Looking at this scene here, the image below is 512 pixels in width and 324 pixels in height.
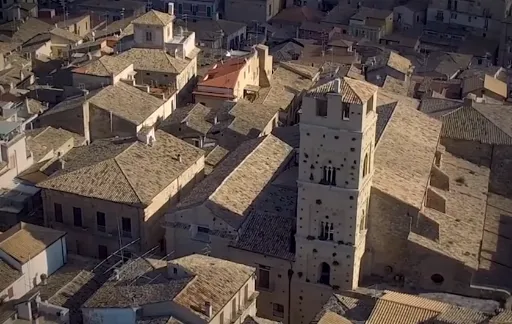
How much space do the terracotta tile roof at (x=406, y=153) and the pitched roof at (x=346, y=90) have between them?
4704 millimetres

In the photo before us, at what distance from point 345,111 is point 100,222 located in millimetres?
13509

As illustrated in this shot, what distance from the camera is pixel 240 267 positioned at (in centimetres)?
3697

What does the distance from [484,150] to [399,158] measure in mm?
7893

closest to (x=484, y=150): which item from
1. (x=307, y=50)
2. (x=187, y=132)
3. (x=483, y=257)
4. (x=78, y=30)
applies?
(x=483, y=257)

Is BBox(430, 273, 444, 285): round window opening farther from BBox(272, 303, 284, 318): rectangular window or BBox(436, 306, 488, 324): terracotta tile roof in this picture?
A: BBox(272, 303, 284, 318): rectangular window

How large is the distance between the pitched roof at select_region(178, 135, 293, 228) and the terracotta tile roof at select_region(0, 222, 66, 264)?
579cm

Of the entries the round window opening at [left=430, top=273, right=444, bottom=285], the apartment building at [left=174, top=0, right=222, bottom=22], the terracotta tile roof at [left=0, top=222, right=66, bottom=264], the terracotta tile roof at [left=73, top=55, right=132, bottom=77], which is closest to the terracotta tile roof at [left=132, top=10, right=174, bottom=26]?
the terracotta tile roof at [left=73, top=55, right=132, bottom=77]

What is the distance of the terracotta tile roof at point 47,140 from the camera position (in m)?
50.4

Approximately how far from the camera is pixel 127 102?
55.2 metres

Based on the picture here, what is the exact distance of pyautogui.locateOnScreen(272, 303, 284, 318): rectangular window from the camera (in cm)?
4034

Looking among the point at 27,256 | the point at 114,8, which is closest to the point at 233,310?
the point at 27,256

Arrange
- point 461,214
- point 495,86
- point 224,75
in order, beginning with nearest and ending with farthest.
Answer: point 461,214
point 224,75
point 495,86

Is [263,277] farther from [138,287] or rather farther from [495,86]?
[495,86]

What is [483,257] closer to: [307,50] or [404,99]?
[404,99]
